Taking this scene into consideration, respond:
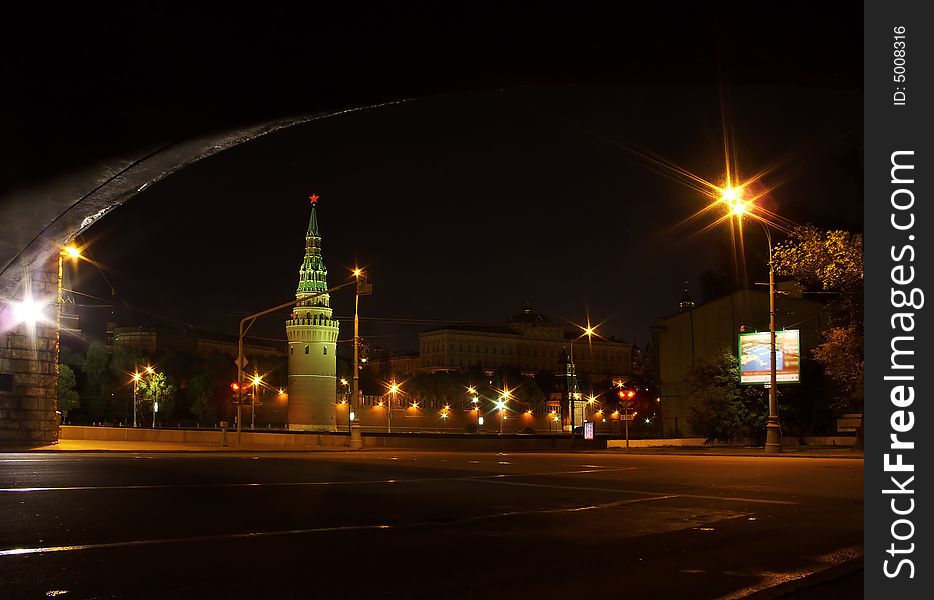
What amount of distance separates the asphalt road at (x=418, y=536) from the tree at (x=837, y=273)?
55.3 feet

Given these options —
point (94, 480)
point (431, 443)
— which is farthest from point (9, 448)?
Answer: point (431, 443)

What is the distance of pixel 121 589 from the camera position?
7461 millimetres

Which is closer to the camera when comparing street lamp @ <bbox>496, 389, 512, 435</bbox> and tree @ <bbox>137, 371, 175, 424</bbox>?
tree @ <bbox>137, 371, 175, 424</bbox>

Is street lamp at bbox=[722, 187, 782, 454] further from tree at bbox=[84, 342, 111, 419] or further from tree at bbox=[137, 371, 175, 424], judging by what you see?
tree at bbox=[84, 342, 111, 419]

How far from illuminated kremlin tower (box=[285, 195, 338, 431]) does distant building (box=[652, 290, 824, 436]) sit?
71447 mm

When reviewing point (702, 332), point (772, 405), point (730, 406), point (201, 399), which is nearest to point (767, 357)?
point (772, 405)

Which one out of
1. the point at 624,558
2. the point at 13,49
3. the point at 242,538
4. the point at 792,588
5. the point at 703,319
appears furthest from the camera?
the point at 703,319

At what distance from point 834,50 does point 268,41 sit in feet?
13.2

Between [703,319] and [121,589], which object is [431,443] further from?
[121,589]

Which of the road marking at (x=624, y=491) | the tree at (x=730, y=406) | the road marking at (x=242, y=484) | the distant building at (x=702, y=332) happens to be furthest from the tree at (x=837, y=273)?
the distant building at (x=702, y=332)

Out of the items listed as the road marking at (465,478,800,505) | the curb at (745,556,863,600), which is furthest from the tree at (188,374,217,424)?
the curb at (745,556,863,600)

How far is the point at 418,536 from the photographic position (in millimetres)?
10641

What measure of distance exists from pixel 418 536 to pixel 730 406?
127 ft

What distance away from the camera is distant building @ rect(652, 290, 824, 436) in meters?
59.2
